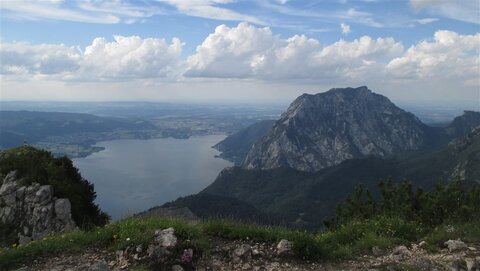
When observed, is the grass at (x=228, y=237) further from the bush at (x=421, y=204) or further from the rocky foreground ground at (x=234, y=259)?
the bush at (x=421, y=204)

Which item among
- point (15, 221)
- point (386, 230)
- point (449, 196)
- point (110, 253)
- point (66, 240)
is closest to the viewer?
point (110, 253)

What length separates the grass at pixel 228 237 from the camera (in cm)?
1182

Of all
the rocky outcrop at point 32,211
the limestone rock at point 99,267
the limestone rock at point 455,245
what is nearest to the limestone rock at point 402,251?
the limestone rock at point 455,245

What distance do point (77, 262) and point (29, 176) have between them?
2226 centimetres

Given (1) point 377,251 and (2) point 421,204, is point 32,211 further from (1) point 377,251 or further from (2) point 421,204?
(2) point 421,204

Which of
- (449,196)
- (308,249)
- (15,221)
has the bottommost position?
(15,221)

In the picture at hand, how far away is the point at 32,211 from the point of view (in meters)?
27.8

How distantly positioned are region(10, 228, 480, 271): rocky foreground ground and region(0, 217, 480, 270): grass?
25 centimetres

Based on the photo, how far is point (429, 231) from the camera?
579 inches

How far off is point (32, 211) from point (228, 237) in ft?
68.4

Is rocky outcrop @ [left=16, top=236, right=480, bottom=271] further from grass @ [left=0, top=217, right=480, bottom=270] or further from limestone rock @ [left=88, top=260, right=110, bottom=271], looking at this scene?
grass @ [left=0, top=217, right=480, bottom=270]

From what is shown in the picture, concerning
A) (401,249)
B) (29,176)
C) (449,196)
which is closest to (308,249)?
(401,249)

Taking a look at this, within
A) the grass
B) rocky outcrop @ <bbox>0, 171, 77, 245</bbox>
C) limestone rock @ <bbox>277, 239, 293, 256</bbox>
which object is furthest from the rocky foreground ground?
rocky outcrop @ <bbox>0, 171, 77, 245</bbox>

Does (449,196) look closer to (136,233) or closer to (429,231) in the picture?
(429,231)
